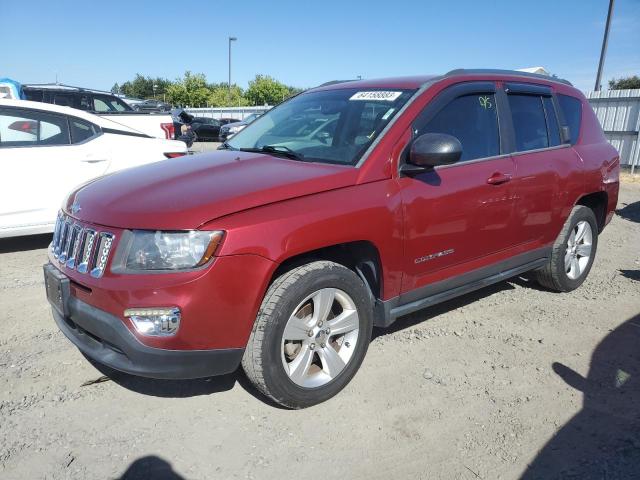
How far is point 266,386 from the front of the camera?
2762 millimetres

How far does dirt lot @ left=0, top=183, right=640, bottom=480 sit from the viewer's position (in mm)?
2535

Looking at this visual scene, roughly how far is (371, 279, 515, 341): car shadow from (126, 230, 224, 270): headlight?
1.84 metres

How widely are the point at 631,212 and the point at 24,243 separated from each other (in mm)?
9565

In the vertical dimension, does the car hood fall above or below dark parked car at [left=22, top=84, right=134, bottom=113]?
below

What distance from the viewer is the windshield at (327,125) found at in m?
3.30

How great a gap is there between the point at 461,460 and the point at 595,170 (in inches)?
129

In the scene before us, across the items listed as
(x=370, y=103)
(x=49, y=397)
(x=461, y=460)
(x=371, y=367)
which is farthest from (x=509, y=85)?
(x=49, y=397)

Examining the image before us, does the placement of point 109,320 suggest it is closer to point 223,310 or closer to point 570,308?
point 223,310

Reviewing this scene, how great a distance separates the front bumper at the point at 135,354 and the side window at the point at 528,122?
9.16 feet

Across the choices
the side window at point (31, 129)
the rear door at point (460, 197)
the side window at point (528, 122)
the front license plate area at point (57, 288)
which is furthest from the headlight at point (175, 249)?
the side window at point (31, 129)

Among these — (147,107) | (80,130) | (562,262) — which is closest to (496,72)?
(562,262)

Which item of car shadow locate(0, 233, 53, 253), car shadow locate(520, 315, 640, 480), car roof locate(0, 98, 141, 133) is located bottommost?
car shadow locate(520, 315, 640, 480)

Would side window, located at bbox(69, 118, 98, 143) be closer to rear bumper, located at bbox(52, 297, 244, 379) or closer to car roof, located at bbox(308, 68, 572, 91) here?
car roof, located at bbox(308, 68, 572, 91)

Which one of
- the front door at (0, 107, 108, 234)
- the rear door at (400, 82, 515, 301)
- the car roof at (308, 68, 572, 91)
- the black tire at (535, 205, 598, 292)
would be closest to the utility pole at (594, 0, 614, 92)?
the black tire at (535, 205, 598, 292)
